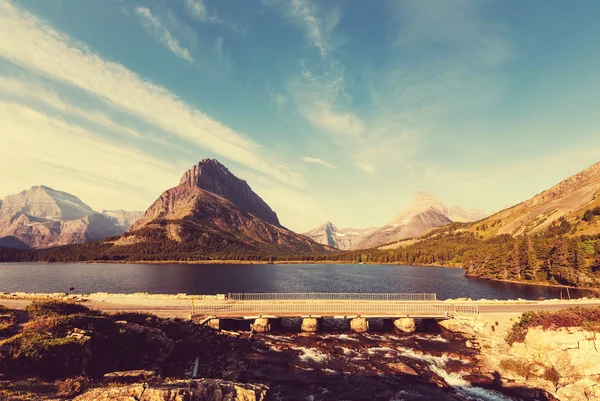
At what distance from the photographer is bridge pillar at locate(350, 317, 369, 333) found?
53.9 meters

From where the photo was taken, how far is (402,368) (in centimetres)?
3775

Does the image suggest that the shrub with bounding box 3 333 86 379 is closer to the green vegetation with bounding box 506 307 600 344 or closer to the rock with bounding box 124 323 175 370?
the rock with bounding box 124 323 175 370

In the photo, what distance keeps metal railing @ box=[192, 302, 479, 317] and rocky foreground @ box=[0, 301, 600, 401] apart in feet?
18.0

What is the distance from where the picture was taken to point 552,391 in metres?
32.2

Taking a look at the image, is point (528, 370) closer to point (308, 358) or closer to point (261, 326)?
point (308, 358)

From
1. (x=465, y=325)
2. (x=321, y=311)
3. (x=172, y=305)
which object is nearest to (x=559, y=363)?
(x=465, y=325)

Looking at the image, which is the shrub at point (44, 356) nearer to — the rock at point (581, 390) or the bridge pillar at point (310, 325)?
the bridge pillar at point (310, 325)

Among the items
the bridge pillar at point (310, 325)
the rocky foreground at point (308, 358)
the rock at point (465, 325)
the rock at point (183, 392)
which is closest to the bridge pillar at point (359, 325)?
the rocky foreground at point (308, 358)

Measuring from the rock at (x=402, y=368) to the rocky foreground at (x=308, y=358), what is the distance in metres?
0.12

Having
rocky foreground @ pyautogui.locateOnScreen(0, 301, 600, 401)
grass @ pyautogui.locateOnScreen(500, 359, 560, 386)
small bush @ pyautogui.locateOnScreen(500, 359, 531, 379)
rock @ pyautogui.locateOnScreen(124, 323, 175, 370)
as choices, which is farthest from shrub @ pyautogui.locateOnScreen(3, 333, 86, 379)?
grass @ pyautogui.locateOnScreen(500, 359, 560, 386)

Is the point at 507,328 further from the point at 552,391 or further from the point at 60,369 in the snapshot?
the point at 60,369

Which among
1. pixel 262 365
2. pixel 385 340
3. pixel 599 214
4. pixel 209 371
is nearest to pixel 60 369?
pixel 209 371

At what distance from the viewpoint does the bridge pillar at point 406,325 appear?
53.9 metres

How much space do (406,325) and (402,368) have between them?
17.6 meters
